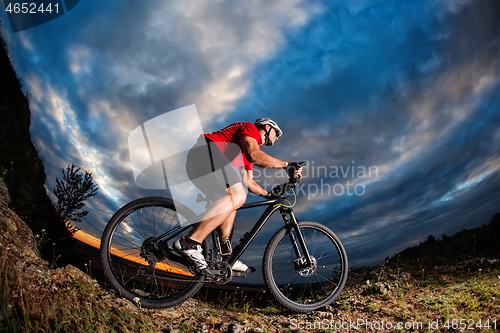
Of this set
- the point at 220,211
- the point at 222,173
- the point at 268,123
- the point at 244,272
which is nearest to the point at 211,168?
the point at 222,173

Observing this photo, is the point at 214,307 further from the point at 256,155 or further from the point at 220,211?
the point at 256,155

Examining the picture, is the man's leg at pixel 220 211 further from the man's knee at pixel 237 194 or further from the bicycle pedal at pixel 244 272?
the bicycle pedal at pixel 244 272

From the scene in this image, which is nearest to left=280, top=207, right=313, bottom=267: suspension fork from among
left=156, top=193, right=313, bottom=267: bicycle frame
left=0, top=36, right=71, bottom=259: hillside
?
left=156, top=193, right=313, bottom=267: bicycle frame

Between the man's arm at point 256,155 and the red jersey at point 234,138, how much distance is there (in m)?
0.11

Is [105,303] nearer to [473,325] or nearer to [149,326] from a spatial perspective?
[149,326]

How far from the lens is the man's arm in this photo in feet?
11.2

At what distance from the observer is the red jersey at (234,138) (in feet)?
11.7

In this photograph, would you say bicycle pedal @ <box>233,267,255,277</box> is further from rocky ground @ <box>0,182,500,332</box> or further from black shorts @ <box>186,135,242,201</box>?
black shorts @ <box>186,135,242,201</box>

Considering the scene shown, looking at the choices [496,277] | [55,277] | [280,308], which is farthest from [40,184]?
[496,277]

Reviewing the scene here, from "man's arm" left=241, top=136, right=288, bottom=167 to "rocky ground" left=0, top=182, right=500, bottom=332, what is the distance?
209 centimetres

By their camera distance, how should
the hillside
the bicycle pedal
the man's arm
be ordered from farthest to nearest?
1. the hillside
2. the bicycle pedal
3. the man's arm

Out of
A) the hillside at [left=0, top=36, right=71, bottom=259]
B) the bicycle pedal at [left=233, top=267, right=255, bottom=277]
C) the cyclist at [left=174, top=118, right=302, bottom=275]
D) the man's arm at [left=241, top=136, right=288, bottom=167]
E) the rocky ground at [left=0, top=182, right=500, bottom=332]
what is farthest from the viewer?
the hillside at [left=0, top=36, right=71, bottom=259]

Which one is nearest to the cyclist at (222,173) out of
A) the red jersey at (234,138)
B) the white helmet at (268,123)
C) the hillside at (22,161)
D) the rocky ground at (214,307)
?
the red jersey at (234,138)

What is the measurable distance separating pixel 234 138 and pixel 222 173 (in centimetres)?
58
